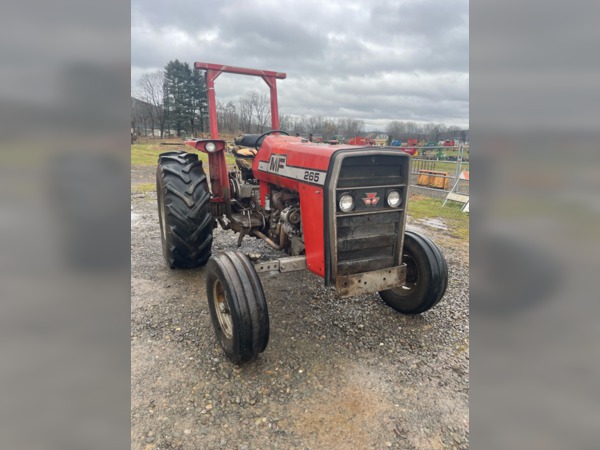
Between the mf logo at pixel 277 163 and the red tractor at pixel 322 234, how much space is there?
1cm

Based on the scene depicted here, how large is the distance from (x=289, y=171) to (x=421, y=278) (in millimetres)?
1673

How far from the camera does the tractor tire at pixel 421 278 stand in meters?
3.58

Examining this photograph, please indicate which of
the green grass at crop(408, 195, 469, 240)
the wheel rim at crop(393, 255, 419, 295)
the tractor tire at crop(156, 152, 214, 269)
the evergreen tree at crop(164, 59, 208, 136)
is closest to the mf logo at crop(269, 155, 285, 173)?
the tractor tire at crop(156, 152, 214, 269)

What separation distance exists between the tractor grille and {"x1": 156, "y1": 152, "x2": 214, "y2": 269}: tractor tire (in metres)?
2.00

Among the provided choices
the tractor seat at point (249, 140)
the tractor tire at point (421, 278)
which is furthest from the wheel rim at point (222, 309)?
the tractor seat at point (249, 140)

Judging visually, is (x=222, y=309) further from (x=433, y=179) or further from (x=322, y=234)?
(x=433, y=179)

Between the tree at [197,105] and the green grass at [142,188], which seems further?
the tree at [197,105]

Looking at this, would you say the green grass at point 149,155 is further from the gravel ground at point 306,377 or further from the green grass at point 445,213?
the gravel ground at point 306,377

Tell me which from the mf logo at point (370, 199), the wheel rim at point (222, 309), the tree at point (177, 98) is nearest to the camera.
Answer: the mf logo at point (370, 199)

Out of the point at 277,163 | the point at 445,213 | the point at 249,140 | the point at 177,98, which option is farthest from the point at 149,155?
the point at 277,163

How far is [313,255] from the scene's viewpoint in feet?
10.8

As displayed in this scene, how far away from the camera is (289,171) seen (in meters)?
3.61
